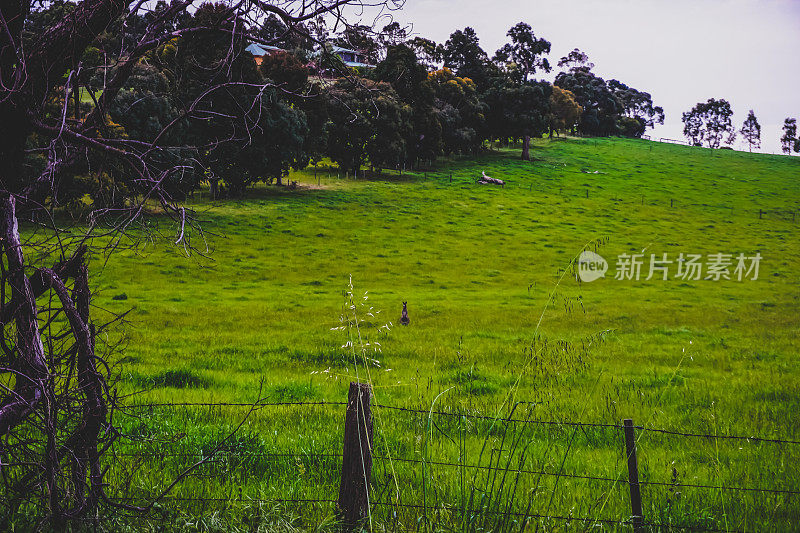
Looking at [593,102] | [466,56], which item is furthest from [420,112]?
[593,102]

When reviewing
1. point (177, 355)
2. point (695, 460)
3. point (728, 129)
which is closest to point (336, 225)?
point (177, 355)

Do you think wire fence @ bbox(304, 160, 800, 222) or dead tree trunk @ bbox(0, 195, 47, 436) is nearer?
dead tree trunk @ bbox(0, 195, 47, 436)

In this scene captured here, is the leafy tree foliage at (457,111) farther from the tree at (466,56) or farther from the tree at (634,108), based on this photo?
the tree at (634,108)

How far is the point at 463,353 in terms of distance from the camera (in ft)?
45.5

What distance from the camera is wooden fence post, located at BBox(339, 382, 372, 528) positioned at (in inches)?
164

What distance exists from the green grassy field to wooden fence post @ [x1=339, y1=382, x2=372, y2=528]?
0.26 meters

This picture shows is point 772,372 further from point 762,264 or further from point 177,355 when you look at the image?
point 762,264

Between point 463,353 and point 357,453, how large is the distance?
9928 millimetres

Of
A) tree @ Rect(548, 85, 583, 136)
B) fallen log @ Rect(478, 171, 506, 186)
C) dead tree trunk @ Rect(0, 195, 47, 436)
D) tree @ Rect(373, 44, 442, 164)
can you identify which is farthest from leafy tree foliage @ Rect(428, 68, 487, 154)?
dead tree trunk @ Rect(0, 195, 47, 436)

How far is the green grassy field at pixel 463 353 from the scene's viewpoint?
523cm

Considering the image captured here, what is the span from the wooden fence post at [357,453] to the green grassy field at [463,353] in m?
0.26

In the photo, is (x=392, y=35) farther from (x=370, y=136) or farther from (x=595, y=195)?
(x=595, y=195)

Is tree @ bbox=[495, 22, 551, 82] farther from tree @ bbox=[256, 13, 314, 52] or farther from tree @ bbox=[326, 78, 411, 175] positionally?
tree @ bbox=[256, 13, 314, 52]

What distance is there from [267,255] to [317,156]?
20.4 metres
